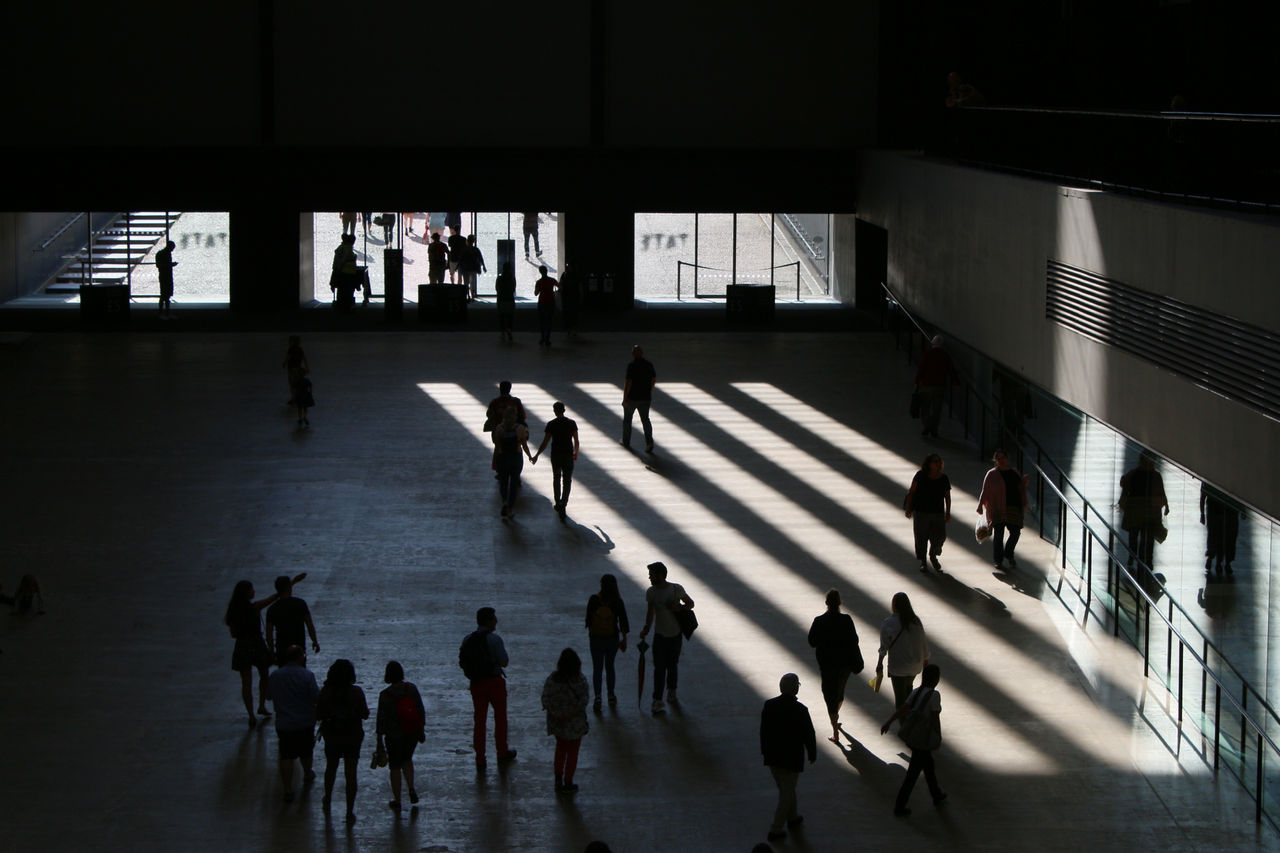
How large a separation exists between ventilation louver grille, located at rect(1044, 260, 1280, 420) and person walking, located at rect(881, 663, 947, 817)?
3.44 metres

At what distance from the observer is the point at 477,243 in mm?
36062

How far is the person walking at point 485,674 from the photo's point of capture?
11797 millimetres

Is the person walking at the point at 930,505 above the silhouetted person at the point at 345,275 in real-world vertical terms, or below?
below

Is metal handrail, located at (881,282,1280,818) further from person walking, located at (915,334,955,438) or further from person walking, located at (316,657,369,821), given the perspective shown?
person walking, located at (316,657,369,821)

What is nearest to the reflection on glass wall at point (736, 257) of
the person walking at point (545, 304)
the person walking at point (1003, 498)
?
the person walking at point (545, 304)

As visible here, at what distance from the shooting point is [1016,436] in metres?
19.7

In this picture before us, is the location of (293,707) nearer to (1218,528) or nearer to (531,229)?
(1218,528)

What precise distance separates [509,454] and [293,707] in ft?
24.3

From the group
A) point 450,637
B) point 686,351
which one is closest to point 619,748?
point 450,637

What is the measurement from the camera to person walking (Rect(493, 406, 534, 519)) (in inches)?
724

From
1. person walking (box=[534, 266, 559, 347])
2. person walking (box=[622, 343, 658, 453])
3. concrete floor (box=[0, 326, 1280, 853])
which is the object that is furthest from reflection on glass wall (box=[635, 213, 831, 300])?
person walking (box=[622, 343, 658, 453])

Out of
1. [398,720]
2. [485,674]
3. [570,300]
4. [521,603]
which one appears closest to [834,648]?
[485,674]

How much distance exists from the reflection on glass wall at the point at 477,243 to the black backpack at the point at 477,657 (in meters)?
24.3

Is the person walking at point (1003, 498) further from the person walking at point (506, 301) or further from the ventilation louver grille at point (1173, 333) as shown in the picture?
the person walking at point (506, 301)
